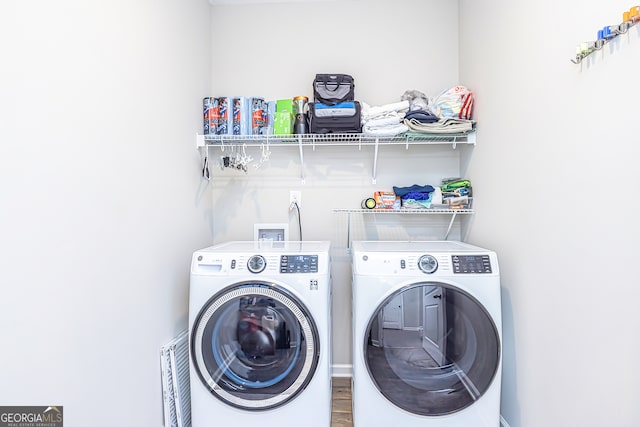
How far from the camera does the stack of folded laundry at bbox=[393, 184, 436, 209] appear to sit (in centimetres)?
203

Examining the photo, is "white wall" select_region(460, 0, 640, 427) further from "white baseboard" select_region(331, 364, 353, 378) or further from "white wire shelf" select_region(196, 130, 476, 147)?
"white baseboard" select_region(331, 364, 353, 378)

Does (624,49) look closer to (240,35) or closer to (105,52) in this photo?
(105,52)

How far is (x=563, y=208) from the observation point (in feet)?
3.89

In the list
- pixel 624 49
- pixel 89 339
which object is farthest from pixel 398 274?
pixel 89 339

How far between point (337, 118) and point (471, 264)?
118cm

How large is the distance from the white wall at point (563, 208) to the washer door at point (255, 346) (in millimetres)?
1025

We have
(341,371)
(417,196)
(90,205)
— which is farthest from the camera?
(341,371)

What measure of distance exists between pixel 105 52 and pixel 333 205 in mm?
1556

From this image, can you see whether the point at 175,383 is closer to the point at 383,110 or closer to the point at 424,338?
the point at 424,338

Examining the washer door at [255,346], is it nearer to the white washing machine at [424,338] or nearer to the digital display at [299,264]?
the digital display at [299,264]

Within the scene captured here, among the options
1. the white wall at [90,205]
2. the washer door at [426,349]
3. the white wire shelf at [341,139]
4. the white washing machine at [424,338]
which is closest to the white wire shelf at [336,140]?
the white wire shelf at [341,139]

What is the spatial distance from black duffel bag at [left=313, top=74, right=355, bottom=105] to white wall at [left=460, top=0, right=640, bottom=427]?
84cm

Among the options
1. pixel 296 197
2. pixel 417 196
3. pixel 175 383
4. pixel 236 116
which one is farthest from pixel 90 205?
pixel 417 196

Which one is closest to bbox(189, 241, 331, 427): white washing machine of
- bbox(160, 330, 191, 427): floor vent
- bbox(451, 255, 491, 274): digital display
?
bbox(160, 330, 191, 427): floor vent
